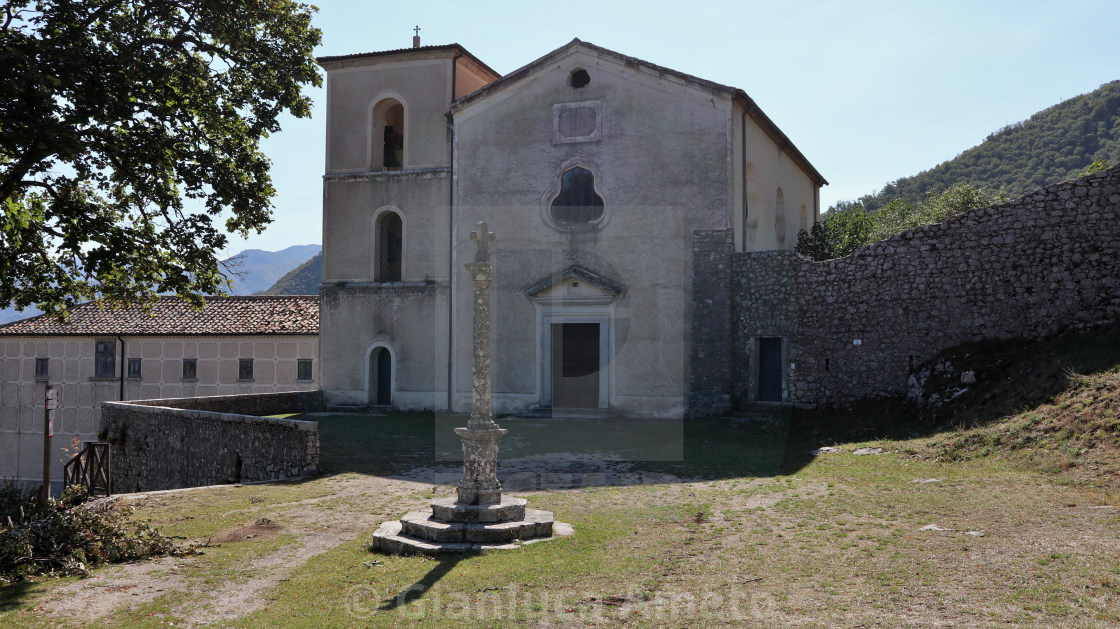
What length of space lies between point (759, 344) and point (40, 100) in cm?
1495

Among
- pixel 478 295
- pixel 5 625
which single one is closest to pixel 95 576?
pixel 5 625

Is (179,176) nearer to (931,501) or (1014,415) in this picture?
(931,501)

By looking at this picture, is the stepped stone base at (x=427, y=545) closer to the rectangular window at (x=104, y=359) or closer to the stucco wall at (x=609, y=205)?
the stucco wall at (x=609, y=205)

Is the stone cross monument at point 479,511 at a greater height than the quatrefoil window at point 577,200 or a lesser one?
lesser

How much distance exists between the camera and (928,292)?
56.4 ft

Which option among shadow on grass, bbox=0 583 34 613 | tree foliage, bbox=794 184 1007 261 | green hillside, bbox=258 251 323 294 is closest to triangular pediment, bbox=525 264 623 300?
tree foliage, bbox=794 184 1007 261

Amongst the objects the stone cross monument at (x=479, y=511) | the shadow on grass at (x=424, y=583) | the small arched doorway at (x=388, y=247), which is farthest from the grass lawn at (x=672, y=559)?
the small arched doorway at (x=388, y=247)

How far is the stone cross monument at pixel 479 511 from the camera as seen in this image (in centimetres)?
861

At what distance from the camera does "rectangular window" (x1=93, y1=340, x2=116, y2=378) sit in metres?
32.3

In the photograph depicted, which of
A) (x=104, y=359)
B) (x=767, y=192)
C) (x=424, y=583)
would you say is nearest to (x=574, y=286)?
(x=767, y=192)

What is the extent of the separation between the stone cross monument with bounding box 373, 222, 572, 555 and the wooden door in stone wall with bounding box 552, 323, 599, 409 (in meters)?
11.6

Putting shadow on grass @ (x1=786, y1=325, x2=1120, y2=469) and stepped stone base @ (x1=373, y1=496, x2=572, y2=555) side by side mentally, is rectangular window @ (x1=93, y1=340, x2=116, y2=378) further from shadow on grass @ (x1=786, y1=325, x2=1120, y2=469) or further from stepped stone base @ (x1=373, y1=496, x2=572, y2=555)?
stepped stone base @ (x1=373, y1=496, x2=572, y2=555)

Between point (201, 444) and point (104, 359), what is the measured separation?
19.1 metres

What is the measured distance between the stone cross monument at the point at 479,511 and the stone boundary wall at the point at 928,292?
1097cm
